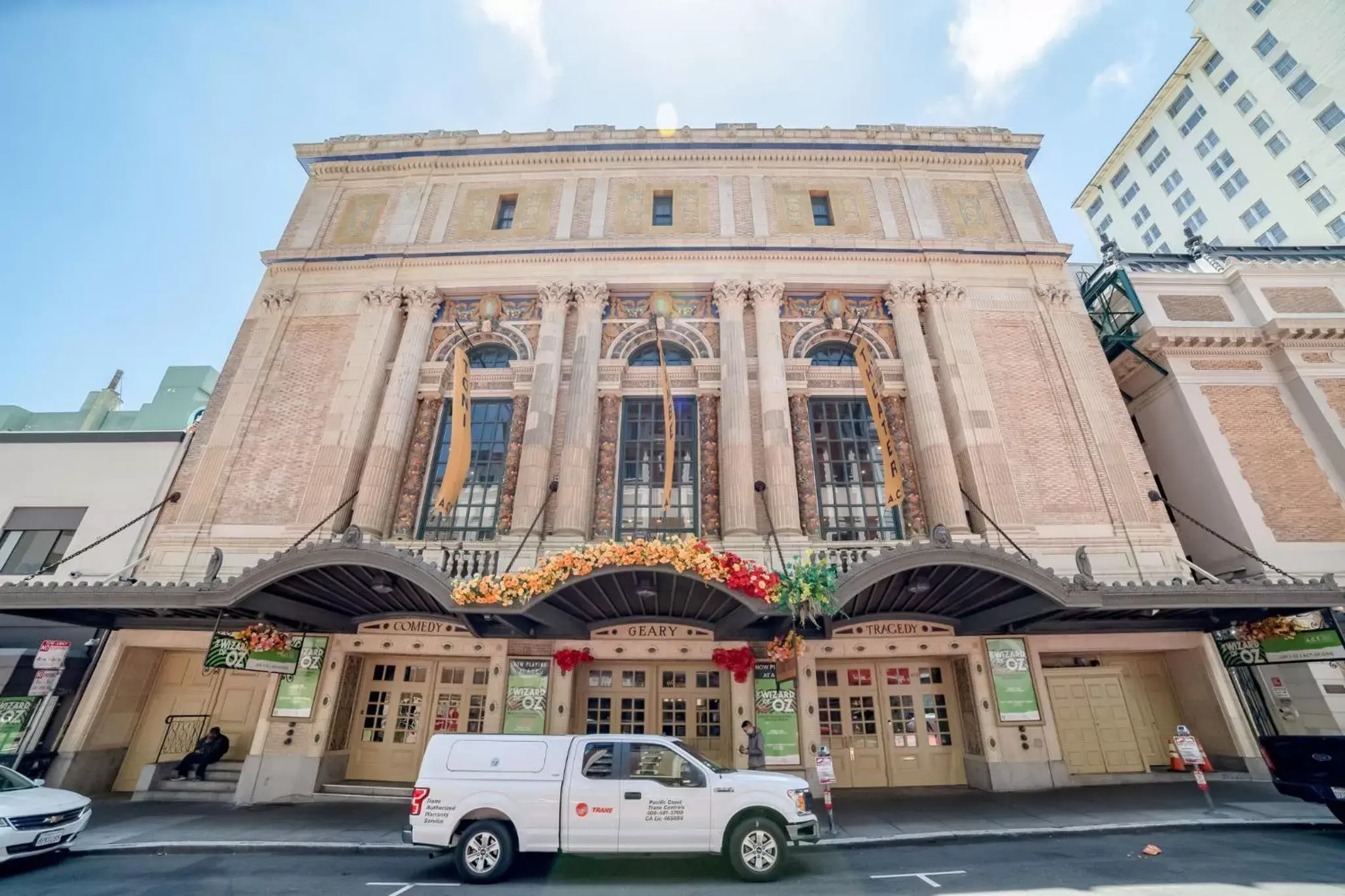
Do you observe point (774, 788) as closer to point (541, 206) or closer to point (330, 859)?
point (330, 859)

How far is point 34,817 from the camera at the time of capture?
301 inches

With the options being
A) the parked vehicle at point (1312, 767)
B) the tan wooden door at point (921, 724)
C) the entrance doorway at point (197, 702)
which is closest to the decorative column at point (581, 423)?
the tan wooden door at point (921, 724)

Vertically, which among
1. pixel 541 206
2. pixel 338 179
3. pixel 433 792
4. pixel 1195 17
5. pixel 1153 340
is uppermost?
pixel 1195 17

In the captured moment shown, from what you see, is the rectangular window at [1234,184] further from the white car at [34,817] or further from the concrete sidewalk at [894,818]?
the white car at [34,817]

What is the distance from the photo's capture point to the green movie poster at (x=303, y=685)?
12.4 metres

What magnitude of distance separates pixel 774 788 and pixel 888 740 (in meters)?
7.65

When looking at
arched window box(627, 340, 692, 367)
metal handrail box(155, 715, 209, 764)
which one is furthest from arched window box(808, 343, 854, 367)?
metal handrail box(155, 715, 209, 764)

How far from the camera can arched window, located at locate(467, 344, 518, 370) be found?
17.6m

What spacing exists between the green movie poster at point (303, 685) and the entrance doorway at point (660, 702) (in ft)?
19.6

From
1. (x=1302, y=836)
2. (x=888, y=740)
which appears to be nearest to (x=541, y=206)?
(x=888, y=740)

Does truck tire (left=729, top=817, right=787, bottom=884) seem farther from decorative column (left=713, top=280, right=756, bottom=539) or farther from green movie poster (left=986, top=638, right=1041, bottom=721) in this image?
green movie poster (left=986, top=638, right=1041, bottom=721)

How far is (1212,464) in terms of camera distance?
1520 cm

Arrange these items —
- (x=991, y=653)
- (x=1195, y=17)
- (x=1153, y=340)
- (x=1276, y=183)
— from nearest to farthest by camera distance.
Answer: (x=991, y=653) → (x=1153, y=340) → (x=1276, y=183) → (x=1195, y=17)

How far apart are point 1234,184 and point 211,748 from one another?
198 feet
